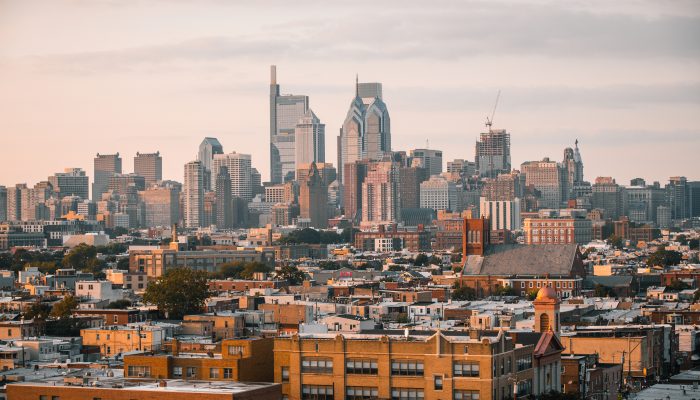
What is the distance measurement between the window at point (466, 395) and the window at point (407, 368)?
158 centimetres

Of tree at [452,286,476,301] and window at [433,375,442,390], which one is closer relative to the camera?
window at [433,375,442,390]

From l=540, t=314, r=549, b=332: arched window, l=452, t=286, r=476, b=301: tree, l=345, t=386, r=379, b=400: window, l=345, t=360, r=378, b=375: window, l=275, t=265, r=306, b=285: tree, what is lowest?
l=452, t=286, r=476, b=301: tree

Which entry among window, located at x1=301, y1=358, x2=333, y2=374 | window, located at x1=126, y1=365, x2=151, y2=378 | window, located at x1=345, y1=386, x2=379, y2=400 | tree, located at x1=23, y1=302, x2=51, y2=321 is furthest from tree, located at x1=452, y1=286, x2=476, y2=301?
window, located at x1=345, y1=386, x2=379, y2=400

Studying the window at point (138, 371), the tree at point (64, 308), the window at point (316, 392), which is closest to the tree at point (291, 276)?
the tree at point (64, 308)

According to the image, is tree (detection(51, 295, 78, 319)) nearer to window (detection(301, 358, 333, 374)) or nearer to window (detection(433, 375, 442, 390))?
window (detection(301, 358, 333, 374))

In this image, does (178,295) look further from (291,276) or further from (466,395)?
(466,395)

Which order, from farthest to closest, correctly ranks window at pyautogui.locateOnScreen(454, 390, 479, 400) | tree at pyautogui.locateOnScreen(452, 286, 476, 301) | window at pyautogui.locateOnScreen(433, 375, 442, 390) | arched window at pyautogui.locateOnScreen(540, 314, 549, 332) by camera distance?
1. tree at pyautogui.locateOnScreen(452, 286, 476, 301)
2. arched window at pyautogui.locateOnScreen(540, 314, 549, 332)
3. window at pyautogui.locateOnScreen(433, 375, 442, 390)
4. window at pyautogui.locateOnScreen(454, 390, 479, 400)

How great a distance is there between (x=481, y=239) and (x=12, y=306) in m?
67.5

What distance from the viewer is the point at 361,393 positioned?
6694 centimetres

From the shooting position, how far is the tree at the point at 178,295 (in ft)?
421

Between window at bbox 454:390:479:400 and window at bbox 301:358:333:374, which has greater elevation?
window at bbox 301:358:333:374

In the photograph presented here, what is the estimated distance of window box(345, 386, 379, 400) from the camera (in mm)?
66688

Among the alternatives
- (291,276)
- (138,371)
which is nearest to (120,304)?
(291,276)

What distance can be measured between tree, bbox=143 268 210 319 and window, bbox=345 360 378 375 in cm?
6016
